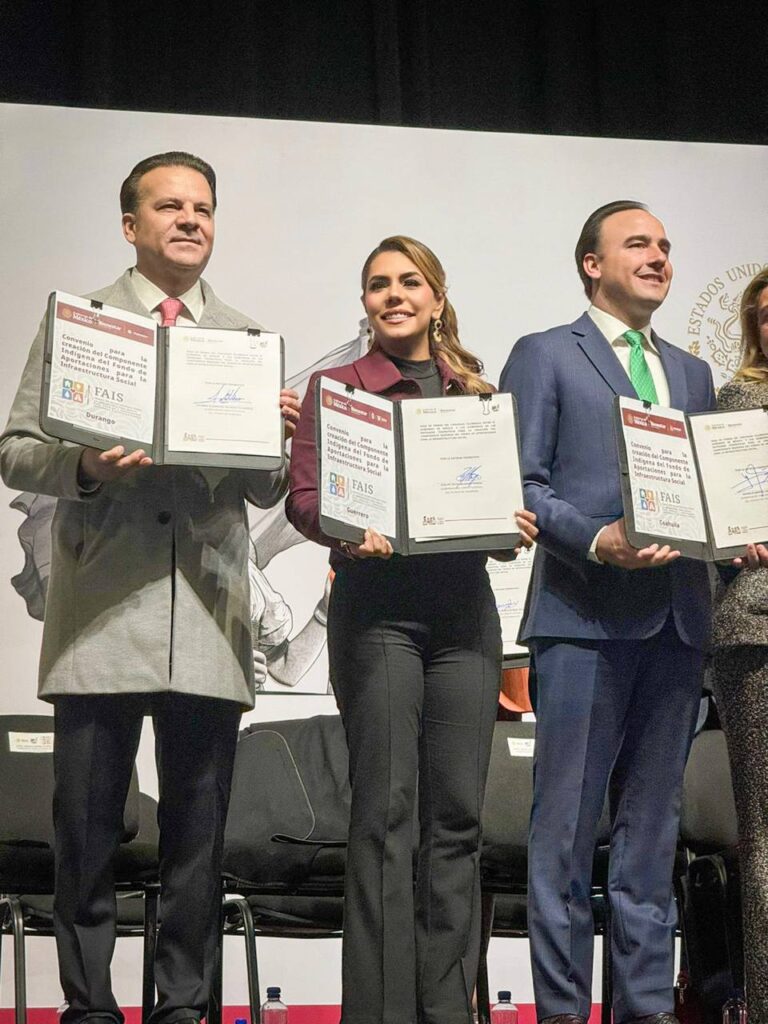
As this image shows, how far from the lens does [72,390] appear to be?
2.58 metres

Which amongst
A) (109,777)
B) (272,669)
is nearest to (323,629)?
(272,669)

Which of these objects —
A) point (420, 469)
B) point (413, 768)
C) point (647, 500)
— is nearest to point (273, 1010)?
point (413, 768)

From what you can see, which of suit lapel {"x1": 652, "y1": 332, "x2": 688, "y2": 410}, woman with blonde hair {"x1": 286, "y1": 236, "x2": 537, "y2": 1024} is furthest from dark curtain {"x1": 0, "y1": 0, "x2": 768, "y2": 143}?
woman with blonde hair {"x1": 286, "y1": 236, "x2": 537, "y2": 1024}

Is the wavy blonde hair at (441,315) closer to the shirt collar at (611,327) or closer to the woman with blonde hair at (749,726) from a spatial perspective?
the shirt collar at (611,327)

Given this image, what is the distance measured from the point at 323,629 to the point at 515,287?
1.43 m

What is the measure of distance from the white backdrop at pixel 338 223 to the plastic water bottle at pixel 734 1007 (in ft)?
5.18

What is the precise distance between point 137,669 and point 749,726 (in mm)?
1227

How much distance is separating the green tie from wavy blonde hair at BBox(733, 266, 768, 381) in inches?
10.4

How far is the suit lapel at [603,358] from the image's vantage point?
2.98m

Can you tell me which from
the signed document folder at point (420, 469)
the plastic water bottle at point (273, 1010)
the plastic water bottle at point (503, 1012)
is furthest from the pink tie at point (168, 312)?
the plastic water bottle at point (503, 1012)

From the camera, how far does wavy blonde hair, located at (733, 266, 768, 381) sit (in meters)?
3.19

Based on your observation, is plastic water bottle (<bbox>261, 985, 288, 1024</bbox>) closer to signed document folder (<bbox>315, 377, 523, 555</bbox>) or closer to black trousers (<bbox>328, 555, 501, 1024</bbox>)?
black trousers (<bbox>328, 555, 501, 1024</bbox>)

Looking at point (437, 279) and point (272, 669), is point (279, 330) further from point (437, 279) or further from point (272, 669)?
point (437, 279)

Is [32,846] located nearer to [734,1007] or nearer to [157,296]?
[157,296]
